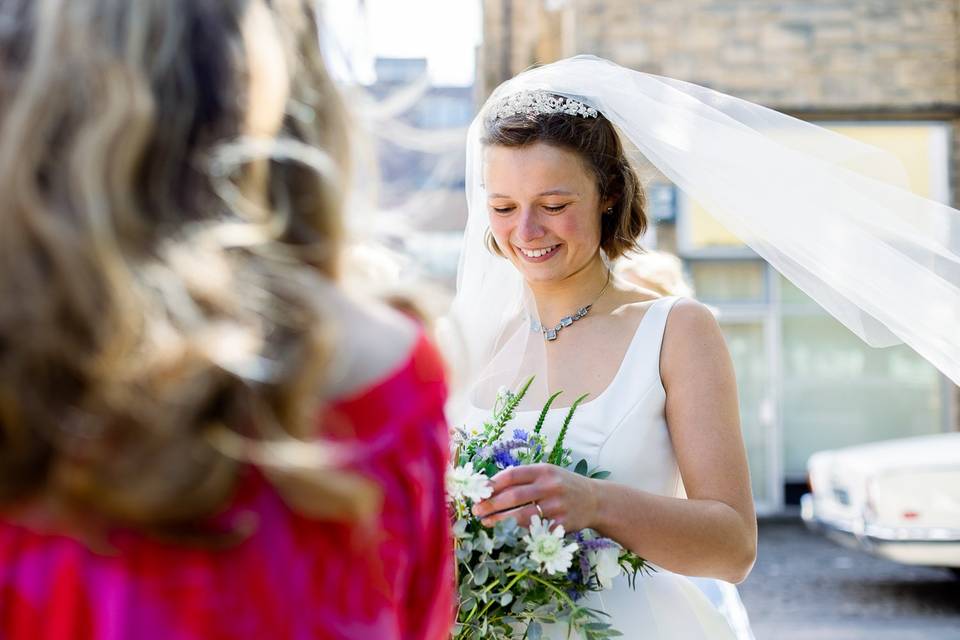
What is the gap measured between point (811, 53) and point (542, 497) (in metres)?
10.3

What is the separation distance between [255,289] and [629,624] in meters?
1.70

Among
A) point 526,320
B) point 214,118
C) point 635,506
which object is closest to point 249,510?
point 214,118

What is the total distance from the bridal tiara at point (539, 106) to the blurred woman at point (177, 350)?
1.73m

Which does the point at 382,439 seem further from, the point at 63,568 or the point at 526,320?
the point at 526,320

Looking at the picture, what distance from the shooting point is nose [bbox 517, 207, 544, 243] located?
265 centimetres

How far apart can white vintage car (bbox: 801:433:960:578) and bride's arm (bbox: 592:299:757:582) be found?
5.24 meters

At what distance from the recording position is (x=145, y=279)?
0.93 meters

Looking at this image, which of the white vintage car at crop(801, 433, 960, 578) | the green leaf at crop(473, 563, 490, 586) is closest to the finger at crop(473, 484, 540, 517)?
the green leaf at crop(473, 563, 490, 586)

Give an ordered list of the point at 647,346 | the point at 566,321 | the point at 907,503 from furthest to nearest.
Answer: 1. the point at 907,503
2. the point at 566,321
3. the point at 647,346

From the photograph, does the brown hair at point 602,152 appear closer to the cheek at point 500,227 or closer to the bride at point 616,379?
the bride at point 616,379

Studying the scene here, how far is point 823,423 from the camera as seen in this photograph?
11539mm

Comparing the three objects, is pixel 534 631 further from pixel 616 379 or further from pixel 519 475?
pixel 616 379

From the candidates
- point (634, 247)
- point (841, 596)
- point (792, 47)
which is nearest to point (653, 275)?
point (634, 247)

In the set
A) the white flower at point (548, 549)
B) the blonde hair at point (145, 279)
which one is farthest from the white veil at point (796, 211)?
the blonde hair at point (145, 279)
